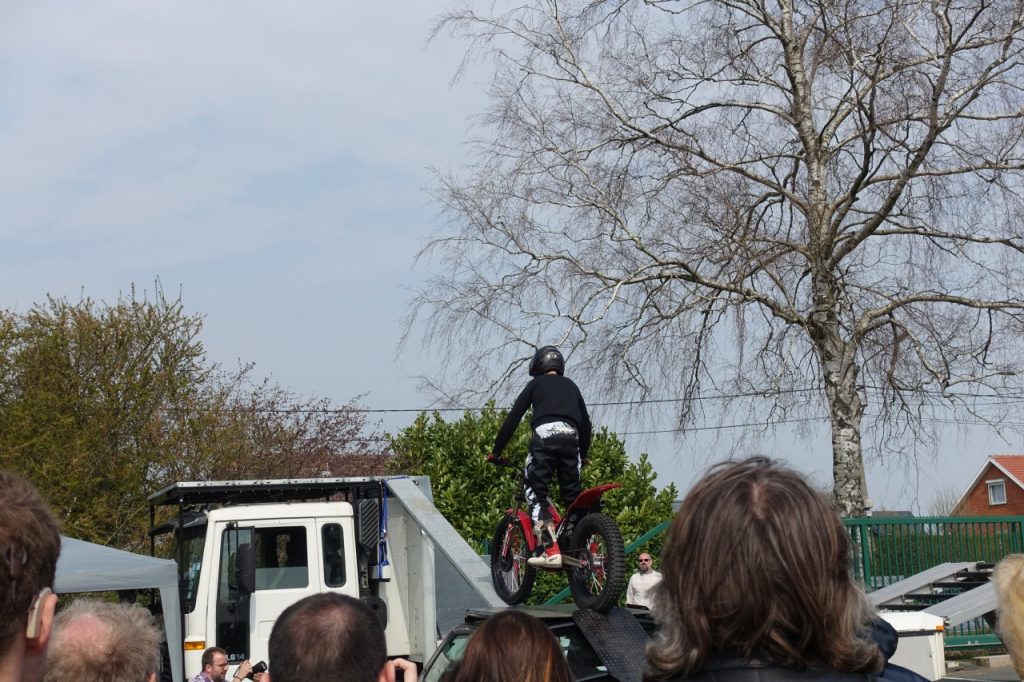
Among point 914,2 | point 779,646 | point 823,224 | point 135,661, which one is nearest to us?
point 779,646

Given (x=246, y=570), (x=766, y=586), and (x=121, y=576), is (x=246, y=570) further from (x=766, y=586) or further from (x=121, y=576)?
(x=766, y=586)

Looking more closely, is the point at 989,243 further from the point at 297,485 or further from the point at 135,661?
the point at 135,661

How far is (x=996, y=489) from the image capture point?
55.2 meters

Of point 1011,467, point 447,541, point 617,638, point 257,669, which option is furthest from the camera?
point 1011,467

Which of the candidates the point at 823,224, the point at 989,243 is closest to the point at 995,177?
the point at 989,243

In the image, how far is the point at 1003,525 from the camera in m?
14.1

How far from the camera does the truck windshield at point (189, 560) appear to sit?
11.0m

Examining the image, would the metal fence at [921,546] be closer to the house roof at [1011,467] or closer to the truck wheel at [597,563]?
the truck wheel at [597,563]

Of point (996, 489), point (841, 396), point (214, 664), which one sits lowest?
point (214, 664)

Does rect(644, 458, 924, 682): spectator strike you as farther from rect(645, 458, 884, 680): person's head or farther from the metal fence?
the metal fence

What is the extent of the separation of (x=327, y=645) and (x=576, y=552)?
15.2 feet

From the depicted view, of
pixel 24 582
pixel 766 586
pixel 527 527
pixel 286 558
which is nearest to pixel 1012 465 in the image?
pixel 286 558

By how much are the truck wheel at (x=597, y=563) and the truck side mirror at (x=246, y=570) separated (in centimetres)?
422

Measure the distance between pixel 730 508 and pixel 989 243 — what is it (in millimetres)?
13396
